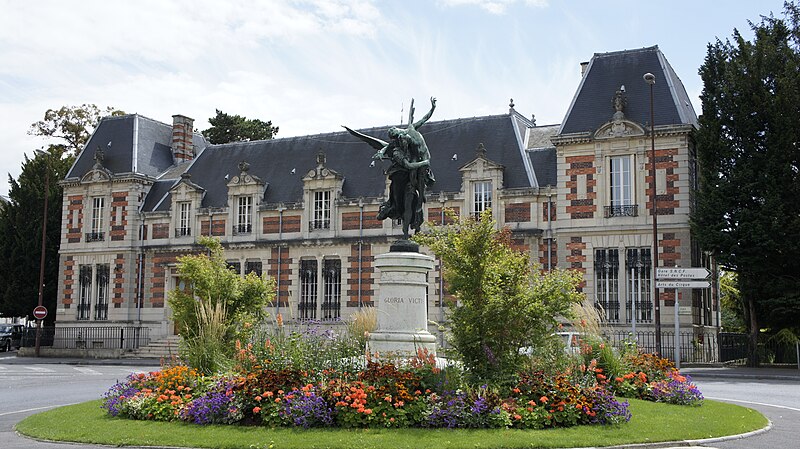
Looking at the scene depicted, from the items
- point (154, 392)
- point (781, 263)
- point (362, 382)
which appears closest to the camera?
point (362, 382)

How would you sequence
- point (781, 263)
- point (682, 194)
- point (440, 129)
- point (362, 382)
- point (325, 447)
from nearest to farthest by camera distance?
Answer: point (325, 447) → point (362, 382) → point (781, 263) → point (682, 194) → point (440, 129)

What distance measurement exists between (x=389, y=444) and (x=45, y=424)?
6327mm

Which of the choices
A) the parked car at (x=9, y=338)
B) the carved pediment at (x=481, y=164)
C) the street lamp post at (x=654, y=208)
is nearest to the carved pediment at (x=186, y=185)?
the parked car at (x=9, y=338)

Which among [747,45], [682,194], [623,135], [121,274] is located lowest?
[121,274]

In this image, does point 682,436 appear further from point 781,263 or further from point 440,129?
point 440,129

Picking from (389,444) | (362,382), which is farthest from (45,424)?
(389,444)

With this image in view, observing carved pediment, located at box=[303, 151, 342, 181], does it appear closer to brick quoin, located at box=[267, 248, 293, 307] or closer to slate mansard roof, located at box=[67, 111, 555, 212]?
slate mansard roof, located at box=[67, 111, 555, 212]

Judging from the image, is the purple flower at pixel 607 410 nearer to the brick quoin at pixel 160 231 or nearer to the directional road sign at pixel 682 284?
the directional road sign at pixel 682 284

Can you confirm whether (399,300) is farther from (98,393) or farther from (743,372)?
(743,372)

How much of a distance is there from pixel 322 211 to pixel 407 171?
22.5 meters

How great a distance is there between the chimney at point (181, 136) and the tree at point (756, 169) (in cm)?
2805

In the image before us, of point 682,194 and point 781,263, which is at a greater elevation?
point 682,194

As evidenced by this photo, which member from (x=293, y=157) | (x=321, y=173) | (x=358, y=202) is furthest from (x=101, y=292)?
(x=358, y=202)

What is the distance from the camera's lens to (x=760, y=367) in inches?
1234
